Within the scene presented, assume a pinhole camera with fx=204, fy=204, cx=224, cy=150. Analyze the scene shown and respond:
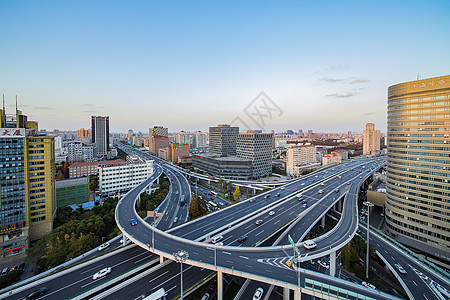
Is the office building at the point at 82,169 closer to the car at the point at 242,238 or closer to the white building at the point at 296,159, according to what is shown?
the car at the point at 242,238

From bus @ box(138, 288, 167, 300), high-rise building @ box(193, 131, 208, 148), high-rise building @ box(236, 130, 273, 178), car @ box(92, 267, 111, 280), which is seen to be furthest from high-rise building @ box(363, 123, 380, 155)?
car @ box(92, 267, 111, 280)

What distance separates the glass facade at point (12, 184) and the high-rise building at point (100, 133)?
9390 centimetres

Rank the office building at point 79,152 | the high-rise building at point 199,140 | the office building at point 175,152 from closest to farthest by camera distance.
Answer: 1. the office building at point 79,152
2. the office building at point 175,152
3. the high-rise building at point 199,140

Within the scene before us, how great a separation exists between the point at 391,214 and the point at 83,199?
220 ft

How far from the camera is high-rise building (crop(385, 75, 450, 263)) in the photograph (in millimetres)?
31500

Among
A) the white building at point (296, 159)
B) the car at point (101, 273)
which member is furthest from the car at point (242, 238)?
the white building at point (296, 159)

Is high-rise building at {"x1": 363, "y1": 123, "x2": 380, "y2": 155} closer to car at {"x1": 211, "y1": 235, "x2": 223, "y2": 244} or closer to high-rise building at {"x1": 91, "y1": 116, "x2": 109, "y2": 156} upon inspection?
car at {"x1": 211, "y1": 235, "x2": 223, "y2": 244}

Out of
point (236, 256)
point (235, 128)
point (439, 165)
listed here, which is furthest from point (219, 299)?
point (235, 128)

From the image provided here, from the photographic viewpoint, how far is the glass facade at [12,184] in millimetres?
32344

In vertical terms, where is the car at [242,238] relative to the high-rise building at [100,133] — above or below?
below

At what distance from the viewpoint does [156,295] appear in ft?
57.6

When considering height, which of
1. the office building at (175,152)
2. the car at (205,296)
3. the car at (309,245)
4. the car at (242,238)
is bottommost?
the car at (205,296)

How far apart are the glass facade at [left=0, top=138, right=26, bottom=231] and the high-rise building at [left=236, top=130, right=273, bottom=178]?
59.8 meters

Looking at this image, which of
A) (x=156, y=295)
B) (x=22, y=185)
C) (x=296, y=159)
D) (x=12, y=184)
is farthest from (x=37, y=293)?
(x=296, y=159)
